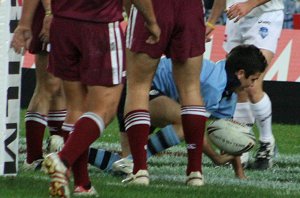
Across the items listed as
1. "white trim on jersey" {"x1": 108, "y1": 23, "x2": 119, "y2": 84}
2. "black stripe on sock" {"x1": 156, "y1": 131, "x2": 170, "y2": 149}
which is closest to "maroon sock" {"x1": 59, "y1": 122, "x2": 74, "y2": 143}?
"white trim on jersey" {"x1": 108, "y1": 23, "x2": 119, "y2": 84}

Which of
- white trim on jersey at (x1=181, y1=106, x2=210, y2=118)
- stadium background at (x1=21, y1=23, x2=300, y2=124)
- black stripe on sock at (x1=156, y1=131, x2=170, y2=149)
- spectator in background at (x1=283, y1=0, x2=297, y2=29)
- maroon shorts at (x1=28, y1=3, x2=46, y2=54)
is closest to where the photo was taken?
white trim on jersey at (x1=181, y1=106, x2=210, y2=118)

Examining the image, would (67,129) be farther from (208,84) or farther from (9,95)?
(208,84)

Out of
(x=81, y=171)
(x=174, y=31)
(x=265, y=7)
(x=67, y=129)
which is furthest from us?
(x=265, y=7)

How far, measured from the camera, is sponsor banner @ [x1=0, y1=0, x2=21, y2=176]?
279 inches

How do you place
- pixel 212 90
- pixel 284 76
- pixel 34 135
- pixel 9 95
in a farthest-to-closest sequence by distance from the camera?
1. pixel 284 76
2. pixel 34 135
3. pixel 212 90
4. pixel 9 95

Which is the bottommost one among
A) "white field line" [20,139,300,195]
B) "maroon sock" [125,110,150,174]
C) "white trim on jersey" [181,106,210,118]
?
"white field line" [20,139,300,195]

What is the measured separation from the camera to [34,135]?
8.46 m

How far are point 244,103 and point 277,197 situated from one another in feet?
8.69

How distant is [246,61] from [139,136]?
1363 millimetres

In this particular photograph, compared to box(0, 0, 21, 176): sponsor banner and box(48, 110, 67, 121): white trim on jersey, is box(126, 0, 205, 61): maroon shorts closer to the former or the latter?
box(0, 0, 21, 176): sponsor banner

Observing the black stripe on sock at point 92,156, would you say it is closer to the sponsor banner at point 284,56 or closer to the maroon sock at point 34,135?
the maroon sock at point 34,135

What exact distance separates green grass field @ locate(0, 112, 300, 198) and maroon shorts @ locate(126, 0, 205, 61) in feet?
2.84

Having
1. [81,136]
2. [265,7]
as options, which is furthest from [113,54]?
[265,7]

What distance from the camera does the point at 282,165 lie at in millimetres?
9523
